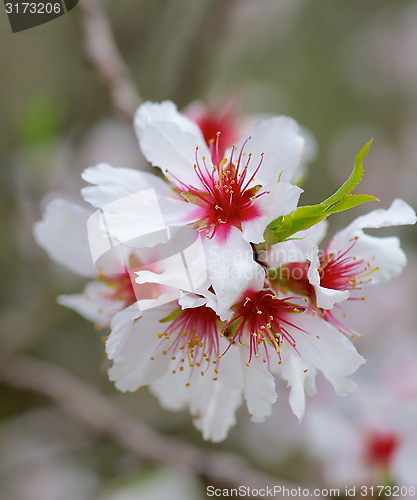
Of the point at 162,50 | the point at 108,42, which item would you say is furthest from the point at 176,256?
the point at 162,50

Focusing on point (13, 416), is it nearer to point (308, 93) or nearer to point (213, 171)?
point (213, 171)

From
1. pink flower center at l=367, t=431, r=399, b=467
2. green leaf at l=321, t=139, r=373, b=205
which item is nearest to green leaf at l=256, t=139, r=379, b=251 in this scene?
green leaf at l=321, t=139, r=373, b=205

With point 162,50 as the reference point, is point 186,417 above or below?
below

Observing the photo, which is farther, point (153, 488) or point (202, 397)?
point (153, 488)

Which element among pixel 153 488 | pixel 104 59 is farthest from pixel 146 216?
pixel 153 488

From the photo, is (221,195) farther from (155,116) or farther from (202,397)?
(202,397)

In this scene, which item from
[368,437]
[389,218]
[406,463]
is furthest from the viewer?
[368,437]

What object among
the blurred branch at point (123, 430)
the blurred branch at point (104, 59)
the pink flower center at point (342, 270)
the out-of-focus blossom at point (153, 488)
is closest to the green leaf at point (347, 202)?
the pink flower center at point (342, 270)

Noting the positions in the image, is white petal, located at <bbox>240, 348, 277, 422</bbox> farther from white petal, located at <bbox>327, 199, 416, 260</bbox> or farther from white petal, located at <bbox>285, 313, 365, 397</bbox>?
white petal, located at <bbox>327, 199, 416, 260</bbox>
